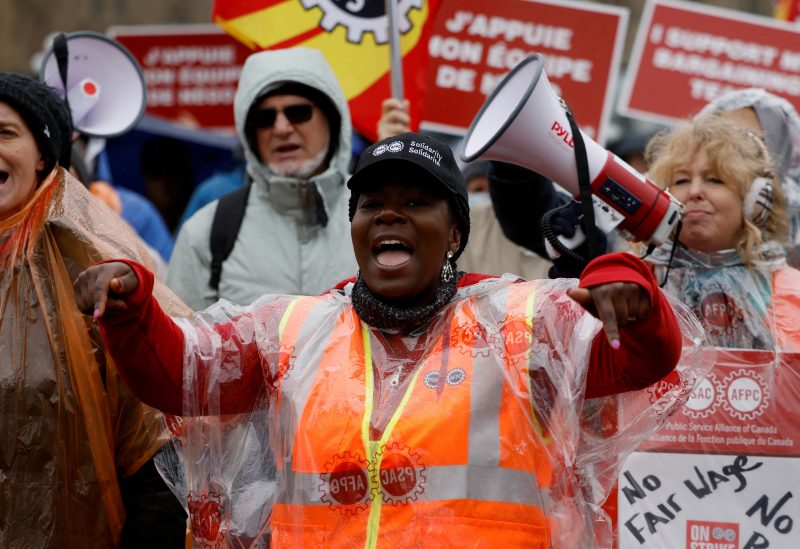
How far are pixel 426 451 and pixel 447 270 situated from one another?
0.51 m

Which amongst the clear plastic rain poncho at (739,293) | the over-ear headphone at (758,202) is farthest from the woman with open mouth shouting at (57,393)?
the over-ear headphone at (758,202)

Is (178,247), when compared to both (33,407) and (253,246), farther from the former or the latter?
(33,407)

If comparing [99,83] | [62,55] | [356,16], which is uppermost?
[356,16]

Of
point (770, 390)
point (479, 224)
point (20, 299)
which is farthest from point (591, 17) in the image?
point (20, 299)

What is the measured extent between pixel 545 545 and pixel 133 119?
2.47 m

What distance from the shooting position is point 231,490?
3008mm

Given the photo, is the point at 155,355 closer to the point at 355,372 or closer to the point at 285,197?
the point at 355,372

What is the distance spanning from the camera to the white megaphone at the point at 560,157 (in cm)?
339

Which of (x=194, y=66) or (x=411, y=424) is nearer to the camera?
(x=411, y=424)

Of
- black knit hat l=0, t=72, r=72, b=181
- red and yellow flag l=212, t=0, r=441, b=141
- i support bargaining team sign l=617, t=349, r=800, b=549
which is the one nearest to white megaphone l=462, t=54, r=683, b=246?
i support bargaining team sign l=617, t=349, r=800, b=549

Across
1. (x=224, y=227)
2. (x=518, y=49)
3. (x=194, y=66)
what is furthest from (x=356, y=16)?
(x=194, y=66)

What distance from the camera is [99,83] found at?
4598 millimetres

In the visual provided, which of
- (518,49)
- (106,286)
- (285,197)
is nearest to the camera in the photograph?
(106,286)

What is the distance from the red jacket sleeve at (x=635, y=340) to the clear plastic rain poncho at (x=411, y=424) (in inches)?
2.4
